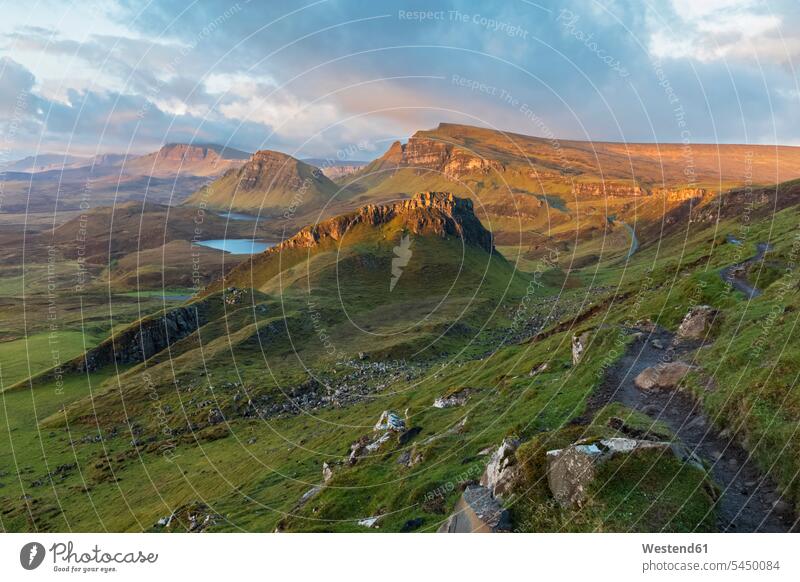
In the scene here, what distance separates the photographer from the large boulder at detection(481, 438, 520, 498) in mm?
21922

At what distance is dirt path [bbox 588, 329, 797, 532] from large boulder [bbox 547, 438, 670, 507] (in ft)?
12.9

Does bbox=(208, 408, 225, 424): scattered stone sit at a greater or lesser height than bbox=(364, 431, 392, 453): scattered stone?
lesser

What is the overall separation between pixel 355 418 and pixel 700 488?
55.0m

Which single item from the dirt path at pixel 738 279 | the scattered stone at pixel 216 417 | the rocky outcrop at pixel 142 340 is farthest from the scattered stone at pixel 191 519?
the rocky outcrop at pixel 142 340

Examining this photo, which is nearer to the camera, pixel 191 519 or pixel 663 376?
pixel 663 376

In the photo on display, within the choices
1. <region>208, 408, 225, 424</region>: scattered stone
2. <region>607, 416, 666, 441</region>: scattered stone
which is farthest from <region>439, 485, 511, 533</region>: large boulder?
<region>208, 408, 225, 424</region>: scattered stone

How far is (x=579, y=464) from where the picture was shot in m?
20.0

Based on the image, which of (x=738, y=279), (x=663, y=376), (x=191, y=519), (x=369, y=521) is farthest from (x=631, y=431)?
(x=738, y=279)

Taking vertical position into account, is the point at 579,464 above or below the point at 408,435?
above

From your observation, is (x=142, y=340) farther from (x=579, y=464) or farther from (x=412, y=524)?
(x=579, y=464)

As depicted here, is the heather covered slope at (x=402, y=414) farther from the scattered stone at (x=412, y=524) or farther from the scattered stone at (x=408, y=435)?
the scattered stone at (x=408, y=435)

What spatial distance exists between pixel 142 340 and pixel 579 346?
13202cm

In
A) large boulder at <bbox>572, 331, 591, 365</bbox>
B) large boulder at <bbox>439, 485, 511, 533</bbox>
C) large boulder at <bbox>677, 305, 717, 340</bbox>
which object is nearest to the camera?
large boulder at <bbox>439, 485, 511, 533</bbox>

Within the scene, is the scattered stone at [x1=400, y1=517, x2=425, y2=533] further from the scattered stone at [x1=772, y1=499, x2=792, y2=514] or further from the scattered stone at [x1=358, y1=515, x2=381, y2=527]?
the scattered stone at [x1=772, y1=499, x2=792, y2=514]
